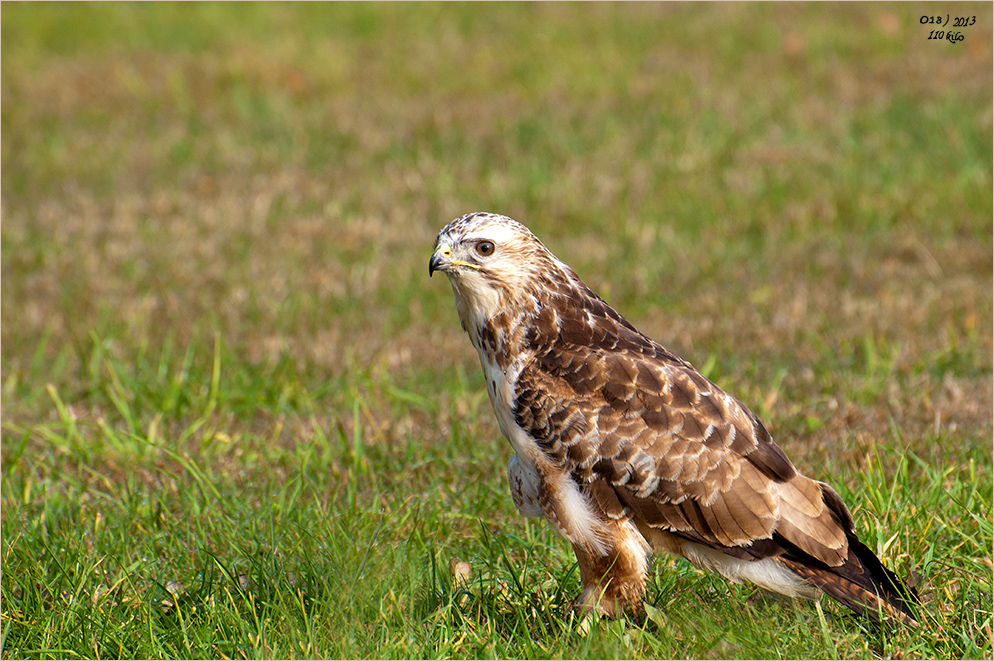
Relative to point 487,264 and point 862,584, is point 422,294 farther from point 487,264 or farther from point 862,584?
point 862,584

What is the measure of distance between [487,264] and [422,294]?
418 centimetres

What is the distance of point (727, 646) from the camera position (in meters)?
3.40

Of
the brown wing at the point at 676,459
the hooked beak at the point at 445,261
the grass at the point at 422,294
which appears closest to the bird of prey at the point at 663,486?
the brown wing at the point at 676,459

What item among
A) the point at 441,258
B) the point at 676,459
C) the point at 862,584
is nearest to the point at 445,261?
the point at 441,258

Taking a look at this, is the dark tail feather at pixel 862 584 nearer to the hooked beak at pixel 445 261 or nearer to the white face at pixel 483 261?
the white face at pixel 483 261

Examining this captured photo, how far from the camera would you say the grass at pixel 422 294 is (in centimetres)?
385

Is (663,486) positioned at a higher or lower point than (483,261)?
lower

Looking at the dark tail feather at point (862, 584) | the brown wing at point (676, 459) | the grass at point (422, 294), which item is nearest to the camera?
the dark tail feather at point (862, 584)

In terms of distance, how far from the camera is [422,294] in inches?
318

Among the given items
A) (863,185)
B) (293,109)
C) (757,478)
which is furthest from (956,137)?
(757,478)

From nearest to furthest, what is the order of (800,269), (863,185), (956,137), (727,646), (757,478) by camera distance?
(727,646), (757,478), (800,269), (863,185), (956,137)

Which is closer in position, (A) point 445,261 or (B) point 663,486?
(B) point 663,486

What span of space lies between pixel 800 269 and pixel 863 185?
171 cm

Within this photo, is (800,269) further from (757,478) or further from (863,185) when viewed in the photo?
(757,478)
